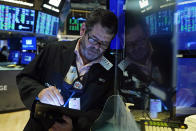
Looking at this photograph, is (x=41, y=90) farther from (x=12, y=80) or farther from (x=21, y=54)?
(x=21, y=54)

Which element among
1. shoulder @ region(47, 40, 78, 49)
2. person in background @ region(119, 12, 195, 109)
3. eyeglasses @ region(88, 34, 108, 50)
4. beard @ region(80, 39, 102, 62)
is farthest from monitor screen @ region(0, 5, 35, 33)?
person in background @ region(119, 12, 195, 109)

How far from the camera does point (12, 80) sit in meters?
2.85

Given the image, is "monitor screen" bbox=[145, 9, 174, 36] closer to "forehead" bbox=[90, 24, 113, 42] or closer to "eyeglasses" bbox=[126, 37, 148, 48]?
"eyeglasses" bbox=[126, 37, 148, 48]

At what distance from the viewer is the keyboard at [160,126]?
0.54 metres

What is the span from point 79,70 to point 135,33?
0.48 metres

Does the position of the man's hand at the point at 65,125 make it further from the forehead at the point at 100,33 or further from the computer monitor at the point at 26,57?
the computer monitor at the point at 26,57

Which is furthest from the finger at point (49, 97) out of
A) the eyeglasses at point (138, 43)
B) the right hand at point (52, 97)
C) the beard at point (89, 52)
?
the eyeglasses at point (138, 43)

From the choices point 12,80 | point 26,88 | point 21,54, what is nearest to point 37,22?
point 21,54

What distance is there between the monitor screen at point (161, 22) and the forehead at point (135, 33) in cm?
5

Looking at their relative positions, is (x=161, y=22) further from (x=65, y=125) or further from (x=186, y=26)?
(x=65, y=125)

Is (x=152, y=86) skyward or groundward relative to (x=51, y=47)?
groundward

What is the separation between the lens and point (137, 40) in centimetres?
66

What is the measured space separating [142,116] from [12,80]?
9.28 feet

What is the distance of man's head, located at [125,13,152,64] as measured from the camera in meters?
0.60
